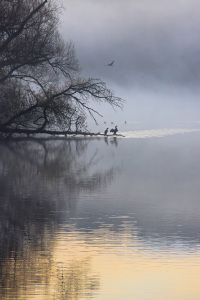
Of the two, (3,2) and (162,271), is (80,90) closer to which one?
(3,2)

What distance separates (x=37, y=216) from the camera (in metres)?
10.4

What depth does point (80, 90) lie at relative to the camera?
2639cm

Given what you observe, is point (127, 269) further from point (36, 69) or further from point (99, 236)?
point (36, 69)

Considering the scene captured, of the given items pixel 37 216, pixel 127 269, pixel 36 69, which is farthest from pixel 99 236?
pixel 36 69

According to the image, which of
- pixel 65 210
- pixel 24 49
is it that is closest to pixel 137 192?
pixel 65 210

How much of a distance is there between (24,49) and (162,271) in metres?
23.6

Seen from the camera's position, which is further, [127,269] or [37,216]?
[37,216]

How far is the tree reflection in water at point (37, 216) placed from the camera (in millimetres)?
6359

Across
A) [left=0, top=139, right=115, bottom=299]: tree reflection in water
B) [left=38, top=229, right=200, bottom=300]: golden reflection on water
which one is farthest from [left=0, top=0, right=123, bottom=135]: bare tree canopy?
[left=38, top=229, right=200, bottom=300]: golden reflection on water

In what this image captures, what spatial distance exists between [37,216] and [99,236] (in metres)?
2.09

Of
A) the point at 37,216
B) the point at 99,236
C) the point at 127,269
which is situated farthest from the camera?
the point at 37,216

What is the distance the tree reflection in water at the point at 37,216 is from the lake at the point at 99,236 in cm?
1

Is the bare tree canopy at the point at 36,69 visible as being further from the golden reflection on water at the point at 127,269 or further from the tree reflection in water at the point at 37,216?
the golden reflection on water at the point at 127,269

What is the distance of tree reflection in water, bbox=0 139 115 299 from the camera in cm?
636
